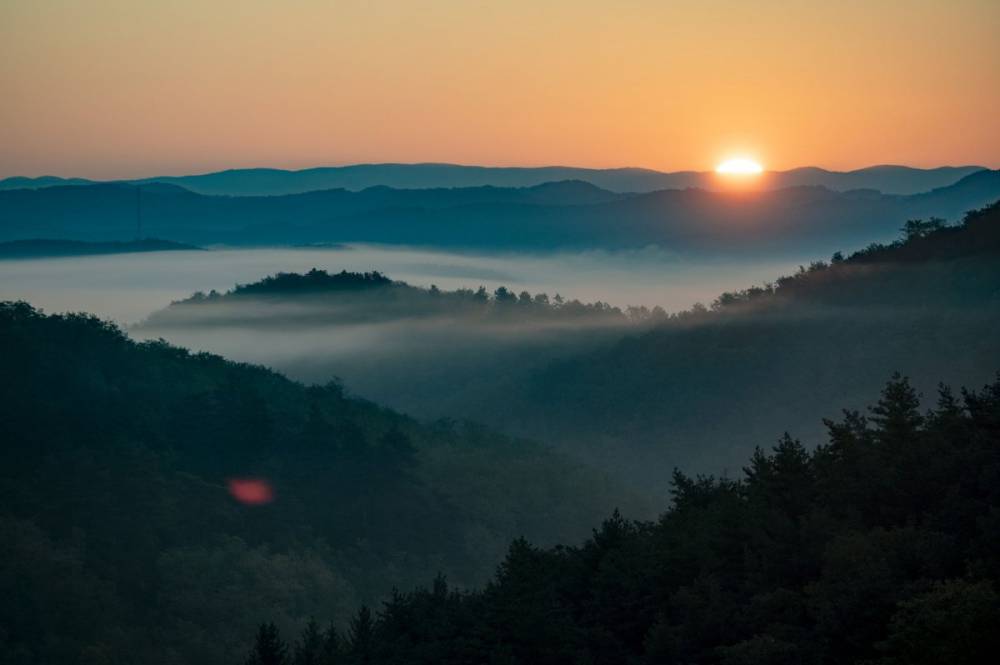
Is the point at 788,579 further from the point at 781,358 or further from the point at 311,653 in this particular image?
the point at 781,358

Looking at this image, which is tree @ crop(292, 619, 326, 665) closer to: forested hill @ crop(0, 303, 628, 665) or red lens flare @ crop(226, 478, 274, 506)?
forested hill @ crop(0, 303, 628, 665)

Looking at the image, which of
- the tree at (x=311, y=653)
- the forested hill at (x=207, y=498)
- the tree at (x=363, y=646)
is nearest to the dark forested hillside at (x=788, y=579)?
the tree at (x=363, y=646)

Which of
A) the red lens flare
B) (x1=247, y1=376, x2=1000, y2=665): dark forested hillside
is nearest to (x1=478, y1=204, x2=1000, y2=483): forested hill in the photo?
the red lens flare

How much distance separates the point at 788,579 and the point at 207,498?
7085 centimetres

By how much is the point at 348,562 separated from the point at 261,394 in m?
30.4

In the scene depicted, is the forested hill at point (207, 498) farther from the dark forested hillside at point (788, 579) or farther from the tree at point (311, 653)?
the dark forested hillside at point (788, 579)

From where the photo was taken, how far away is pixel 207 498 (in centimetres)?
9756

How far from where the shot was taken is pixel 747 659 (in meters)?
27.5

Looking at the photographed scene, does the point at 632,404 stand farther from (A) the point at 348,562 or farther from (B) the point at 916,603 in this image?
(B) the point at 916,603

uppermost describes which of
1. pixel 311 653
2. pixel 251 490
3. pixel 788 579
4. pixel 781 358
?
pixel 788 579

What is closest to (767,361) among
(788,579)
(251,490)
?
(251,490)

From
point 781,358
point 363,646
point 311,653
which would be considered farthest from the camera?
point 781,358

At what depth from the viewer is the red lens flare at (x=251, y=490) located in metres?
102

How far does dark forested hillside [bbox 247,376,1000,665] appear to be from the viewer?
2742 cm
